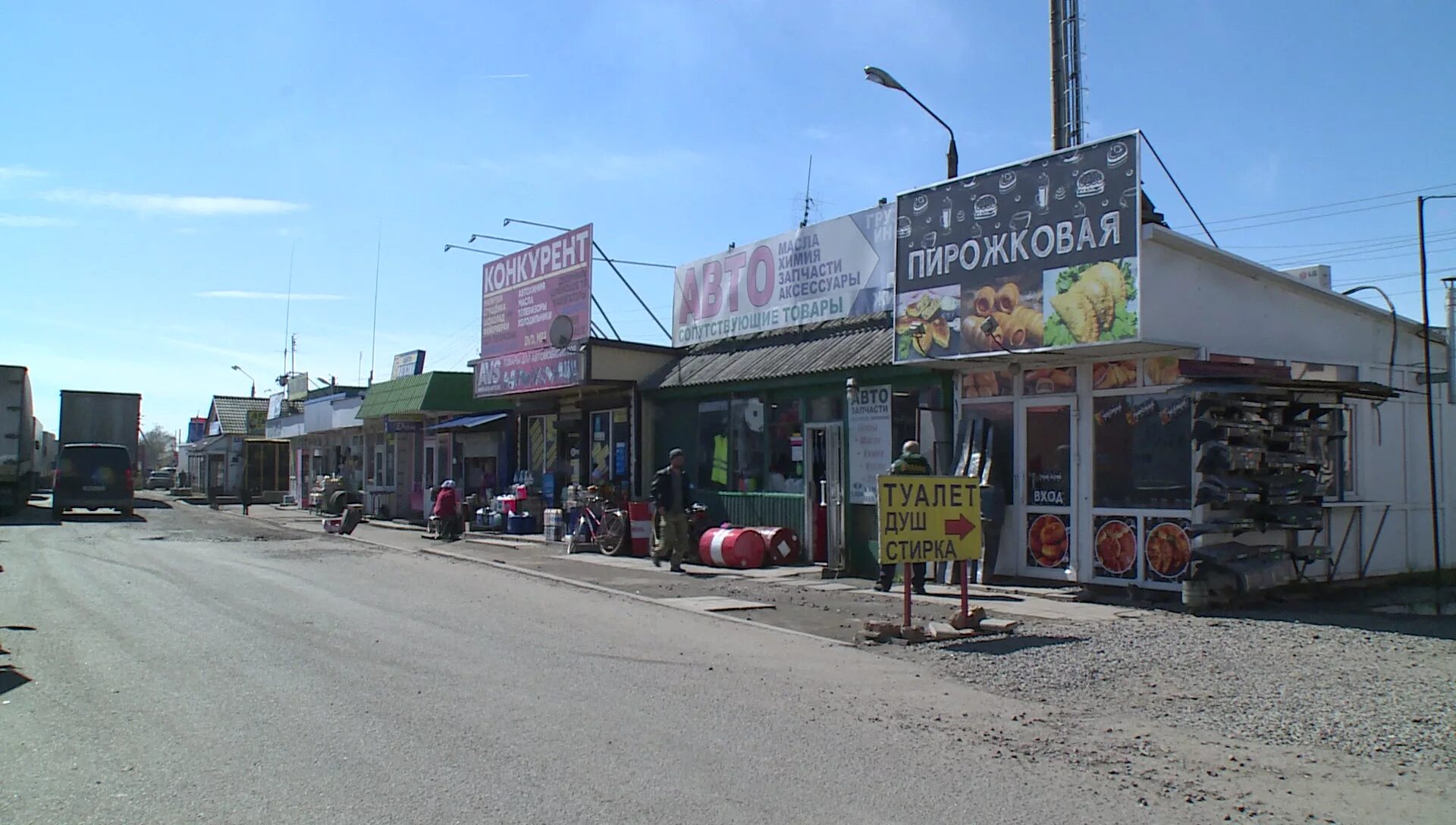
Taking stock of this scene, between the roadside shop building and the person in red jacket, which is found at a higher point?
the roadside shop building

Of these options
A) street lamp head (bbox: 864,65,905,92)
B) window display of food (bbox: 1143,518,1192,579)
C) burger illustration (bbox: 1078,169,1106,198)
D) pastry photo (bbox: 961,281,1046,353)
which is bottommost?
window display of food (bbox: 1143,518,1192,579)

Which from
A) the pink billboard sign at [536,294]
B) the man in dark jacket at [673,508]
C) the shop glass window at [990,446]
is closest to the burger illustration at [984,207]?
the shop glass window at [990,446]

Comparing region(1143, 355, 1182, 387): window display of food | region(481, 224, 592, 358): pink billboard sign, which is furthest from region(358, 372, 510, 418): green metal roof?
region(1143, 355, 1182, 387): window display of food

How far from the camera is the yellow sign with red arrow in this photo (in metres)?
10.1

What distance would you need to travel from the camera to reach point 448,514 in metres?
→ 24.6

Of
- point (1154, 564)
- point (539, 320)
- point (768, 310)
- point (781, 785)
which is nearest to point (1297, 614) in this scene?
point (1154, 564)

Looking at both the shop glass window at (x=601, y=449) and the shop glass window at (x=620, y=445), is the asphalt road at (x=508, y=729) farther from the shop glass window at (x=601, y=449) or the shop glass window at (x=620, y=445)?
the shop glass window at (x=601, y=449)

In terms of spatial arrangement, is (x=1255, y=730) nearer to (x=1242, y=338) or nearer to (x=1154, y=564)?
(x=1154, y=564)

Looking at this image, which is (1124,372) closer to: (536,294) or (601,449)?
(601,449)

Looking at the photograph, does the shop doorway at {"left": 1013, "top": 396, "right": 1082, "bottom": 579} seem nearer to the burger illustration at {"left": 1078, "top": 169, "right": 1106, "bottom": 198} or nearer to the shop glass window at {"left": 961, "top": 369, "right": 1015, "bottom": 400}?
the shop glass window at {"left": 961, "top": 369, "right": 1015, "bottom": 400}

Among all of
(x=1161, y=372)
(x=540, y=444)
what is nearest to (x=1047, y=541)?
(x=1161, y=372)

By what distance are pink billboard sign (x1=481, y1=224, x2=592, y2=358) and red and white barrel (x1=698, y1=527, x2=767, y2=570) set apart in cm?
622

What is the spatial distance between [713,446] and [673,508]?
334 cm

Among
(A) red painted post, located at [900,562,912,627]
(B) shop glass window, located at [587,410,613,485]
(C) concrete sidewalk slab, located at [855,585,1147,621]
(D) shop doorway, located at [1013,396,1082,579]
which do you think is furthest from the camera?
(B) shop glass window, located at [587,410,613,485]
